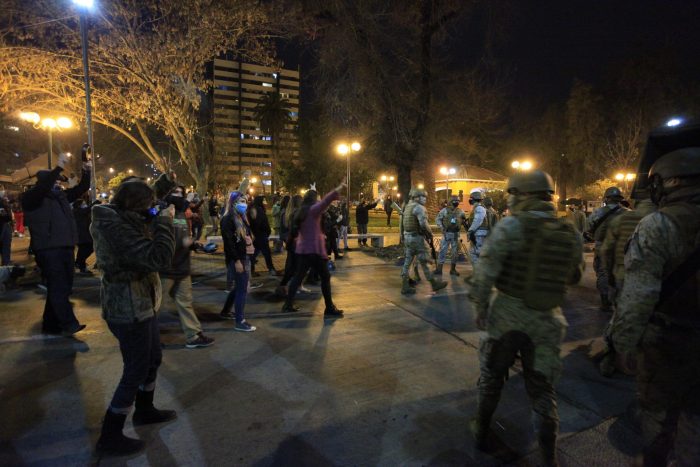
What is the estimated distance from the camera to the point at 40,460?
2848 millimetres

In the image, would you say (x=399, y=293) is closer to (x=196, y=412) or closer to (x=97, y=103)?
(x=196, y=412)

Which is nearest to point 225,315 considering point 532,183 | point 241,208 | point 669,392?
point 241,208

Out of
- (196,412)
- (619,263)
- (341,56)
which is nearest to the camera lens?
(196,412)

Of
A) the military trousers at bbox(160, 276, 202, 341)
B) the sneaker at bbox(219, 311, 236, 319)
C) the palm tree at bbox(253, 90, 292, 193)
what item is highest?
the palm tree at bbox(253, 90, 292, 193)

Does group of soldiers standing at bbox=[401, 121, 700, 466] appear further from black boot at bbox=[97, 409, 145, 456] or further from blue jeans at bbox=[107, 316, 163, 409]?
black boot at bbox=[97, 409, 145, 456]

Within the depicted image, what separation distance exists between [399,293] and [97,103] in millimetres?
14015

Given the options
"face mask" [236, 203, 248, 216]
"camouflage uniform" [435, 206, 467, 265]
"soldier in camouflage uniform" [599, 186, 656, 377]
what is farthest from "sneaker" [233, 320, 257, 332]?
"camouflage uniform" [435, 206, 467, 265]

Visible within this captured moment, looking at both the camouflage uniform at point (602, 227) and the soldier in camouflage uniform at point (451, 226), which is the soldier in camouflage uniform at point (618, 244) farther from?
the soldier in camouflage uniform at point (451, 226)

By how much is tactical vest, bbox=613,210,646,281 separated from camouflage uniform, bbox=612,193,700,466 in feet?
8.90

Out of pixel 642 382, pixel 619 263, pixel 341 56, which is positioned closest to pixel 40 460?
pixel 642 382

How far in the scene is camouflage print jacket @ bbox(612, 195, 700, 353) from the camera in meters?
2.25

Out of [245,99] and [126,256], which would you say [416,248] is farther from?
[245,99]

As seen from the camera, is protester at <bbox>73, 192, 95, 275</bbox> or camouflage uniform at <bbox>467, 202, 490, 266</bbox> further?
protester at <bbox>73, 192, 95, 275</bbox>

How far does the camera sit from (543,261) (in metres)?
2.59
